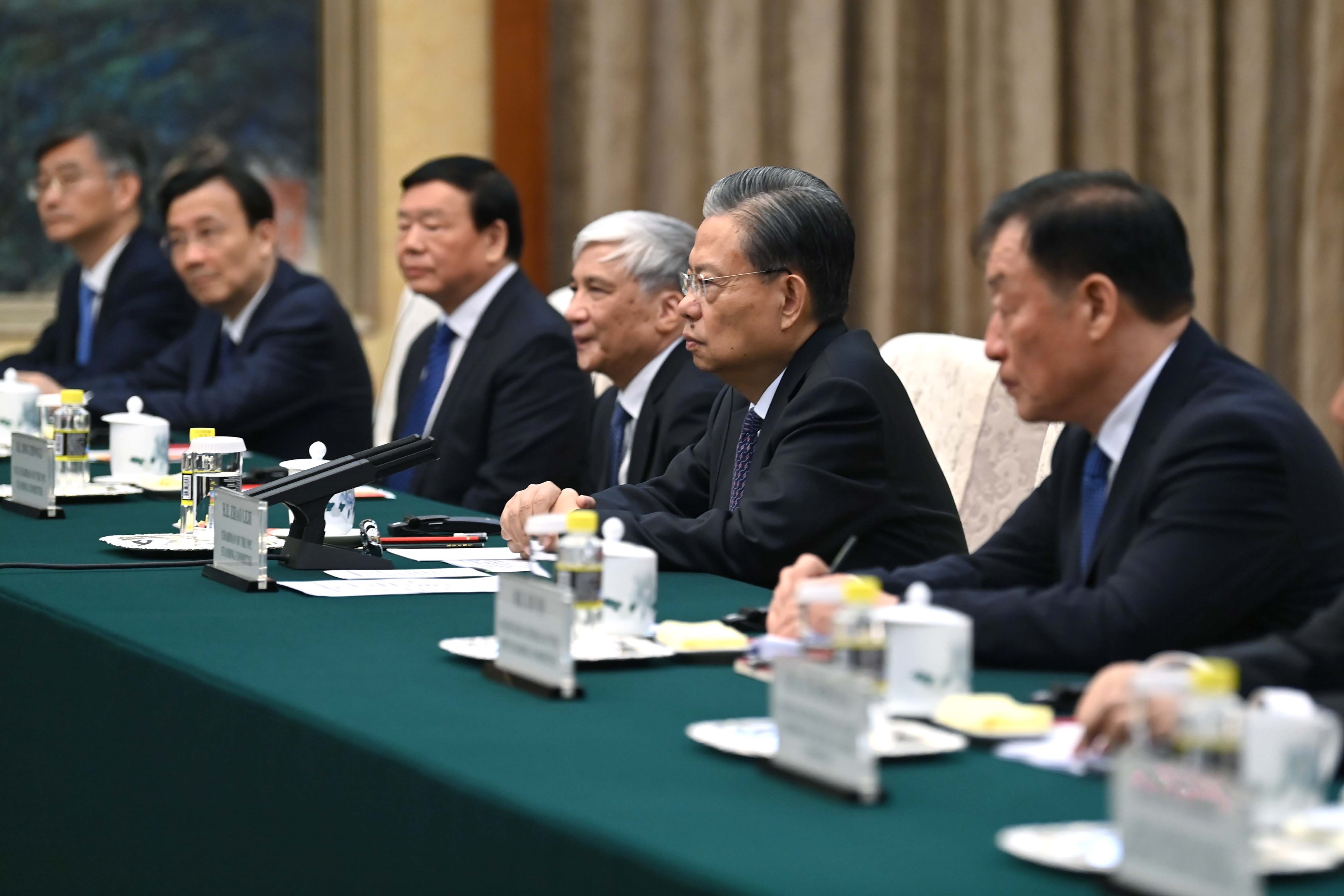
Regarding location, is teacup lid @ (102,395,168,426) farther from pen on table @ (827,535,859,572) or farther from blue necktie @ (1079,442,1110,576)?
blue necktie @ (1079,442,1110,576)

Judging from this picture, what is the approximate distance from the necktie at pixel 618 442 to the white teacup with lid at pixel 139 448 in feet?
3.05

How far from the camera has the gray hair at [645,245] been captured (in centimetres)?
379

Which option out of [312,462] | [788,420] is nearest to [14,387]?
[312,462]

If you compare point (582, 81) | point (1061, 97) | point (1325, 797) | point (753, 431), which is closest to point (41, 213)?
point (582, 81)

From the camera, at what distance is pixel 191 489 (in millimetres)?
2812

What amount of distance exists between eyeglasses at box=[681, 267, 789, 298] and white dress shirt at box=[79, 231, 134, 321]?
3.47m

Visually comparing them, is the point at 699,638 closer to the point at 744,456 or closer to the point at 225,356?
the point at 744,456

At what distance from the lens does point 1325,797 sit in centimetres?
139

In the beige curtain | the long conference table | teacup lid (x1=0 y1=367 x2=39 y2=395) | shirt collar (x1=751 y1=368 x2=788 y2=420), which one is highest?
the beige curtain

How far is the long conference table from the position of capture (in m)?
1.27

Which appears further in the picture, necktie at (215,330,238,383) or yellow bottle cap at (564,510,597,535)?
necktie at (215,330,238,383)

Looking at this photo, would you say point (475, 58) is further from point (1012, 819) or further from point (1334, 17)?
point (1012, 819)

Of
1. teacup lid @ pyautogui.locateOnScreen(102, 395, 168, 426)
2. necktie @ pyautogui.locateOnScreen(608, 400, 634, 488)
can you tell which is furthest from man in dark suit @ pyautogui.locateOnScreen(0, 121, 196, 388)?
necktie @ pyautogui.locateOnScreen(608, 400, 634, 488)

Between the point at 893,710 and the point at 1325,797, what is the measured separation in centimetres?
40
